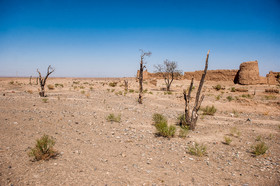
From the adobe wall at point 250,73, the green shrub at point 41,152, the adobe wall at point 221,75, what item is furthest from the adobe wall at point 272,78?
the green shrub at point 41,152

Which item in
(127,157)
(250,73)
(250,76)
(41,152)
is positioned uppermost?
(250,73)

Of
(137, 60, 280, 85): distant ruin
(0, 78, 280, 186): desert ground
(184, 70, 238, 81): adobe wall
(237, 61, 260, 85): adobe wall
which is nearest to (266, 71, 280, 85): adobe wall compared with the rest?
(137, 60, 280, 85): distant ruin

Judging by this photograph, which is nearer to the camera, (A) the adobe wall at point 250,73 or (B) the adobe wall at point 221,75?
(A) the adobe wall at point 250,73

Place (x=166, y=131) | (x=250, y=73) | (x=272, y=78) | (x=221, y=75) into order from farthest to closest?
1. (x=221, y=75)
2. (x=272, y=78)
3. (x=250, y=73)
4. (x=166, y=131)

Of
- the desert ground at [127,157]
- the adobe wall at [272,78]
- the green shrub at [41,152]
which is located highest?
the adobe wall at [272,78]

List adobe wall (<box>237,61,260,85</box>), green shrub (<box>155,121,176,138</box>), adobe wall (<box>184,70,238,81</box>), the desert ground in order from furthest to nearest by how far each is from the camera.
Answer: adobe wall (<box>184,70,238,81</box>) < adobe wall (<box>237,61,260,85</box>) < green shrub (<box>155,121,176,138</box>) < the desert ground

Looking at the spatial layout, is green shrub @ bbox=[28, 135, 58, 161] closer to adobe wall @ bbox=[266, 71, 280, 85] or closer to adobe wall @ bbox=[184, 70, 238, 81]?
adobe wall @ bbox=[184, 70, 238, 81]

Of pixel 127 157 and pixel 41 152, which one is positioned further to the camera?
pixel 127 157

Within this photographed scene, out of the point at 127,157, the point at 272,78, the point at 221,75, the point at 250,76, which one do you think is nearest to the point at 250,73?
the point at 250,76

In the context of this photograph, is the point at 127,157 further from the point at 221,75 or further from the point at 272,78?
→ the point at 272,78

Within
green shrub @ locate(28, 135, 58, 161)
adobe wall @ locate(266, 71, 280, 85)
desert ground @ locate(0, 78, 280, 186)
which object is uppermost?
adobe wall @ locate(266, 71, 280, 85)

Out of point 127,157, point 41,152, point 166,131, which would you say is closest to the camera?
point 41,152

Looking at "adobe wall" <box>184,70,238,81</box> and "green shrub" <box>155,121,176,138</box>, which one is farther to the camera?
"adobe wall" <box>184,70,238,81</box>

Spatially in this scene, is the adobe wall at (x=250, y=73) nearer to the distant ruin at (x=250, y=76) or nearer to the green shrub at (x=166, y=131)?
the distant ruin at (x=250, y=76)
